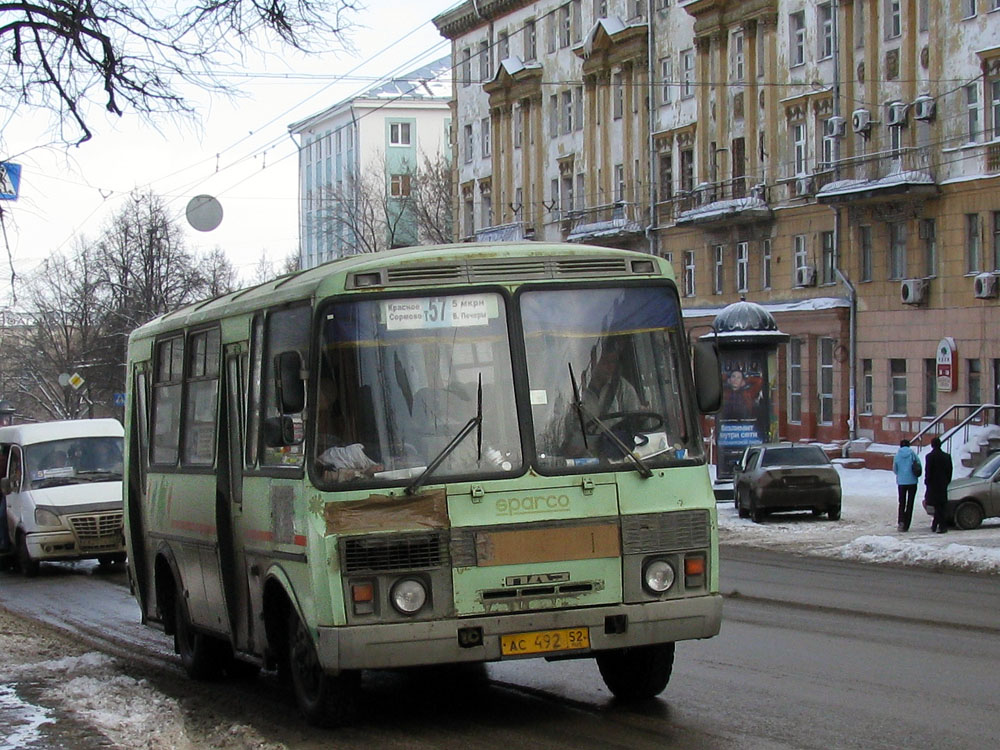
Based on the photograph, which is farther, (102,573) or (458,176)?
(458,176)

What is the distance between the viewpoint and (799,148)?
49250 millimetres

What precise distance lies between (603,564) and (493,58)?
2456 inches

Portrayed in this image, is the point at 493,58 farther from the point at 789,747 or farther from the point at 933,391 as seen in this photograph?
the point at 789,747

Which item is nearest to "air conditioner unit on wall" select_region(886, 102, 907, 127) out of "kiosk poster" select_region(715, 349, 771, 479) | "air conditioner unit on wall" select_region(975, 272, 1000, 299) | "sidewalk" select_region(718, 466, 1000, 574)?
"air conditioner unit on wall" select_region(975, 272, 1000, 299)

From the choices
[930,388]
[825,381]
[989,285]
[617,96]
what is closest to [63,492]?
[989,285]

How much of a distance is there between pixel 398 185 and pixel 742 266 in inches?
1936

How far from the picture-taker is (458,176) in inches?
2911

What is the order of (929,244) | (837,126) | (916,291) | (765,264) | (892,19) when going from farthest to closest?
(765,264)
(837,126)
(892,19)
(929,244)
(916,291)

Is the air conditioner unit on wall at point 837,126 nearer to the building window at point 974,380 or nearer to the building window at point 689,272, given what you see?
the building window at point 974,380

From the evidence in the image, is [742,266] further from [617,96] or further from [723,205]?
[617,96]

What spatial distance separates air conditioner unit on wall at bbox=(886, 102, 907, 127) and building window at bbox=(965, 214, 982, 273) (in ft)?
10.4

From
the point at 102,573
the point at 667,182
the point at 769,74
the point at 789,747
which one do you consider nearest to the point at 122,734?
the point at 789,747

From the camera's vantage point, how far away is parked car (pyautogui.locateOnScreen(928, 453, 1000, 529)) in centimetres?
2619

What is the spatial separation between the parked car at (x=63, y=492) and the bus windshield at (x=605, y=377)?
15.4 m
